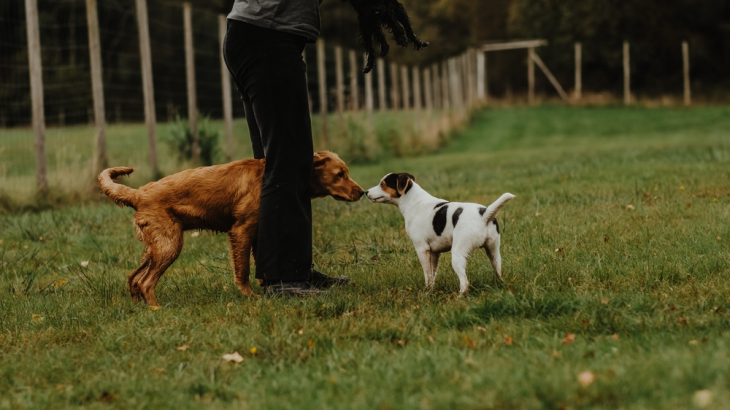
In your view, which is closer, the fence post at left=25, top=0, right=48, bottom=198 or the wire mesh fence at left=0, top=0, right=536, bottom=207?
the fence post at left=25, top=0, right=48, bottom=198

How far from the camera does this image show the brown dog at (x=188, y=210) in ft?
13.3

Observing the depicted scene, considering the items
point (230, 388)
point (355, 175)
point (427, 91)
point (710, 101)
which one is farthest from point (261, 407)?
point (710, 101)

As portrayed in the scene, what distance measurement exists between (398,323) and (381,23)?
1.97 meters

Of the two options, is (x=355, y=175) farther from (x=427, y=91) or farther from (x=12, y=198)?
(x=427, y=91)

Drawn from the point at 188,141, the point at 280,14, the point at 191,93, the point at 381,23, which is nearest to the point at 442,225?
the point at 381,23

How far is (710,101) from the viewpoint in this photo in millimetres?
34156

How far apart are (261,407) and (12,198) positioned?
7.32m

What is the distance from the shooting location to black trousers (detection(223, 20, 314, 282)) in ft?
13.2

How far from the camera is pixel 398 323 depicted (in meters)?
3.46

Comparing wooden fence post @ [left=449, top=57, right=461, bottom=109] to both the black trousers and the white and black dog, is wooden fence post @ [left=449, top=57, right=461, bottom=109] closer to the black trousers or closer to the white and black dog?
the white and black dog

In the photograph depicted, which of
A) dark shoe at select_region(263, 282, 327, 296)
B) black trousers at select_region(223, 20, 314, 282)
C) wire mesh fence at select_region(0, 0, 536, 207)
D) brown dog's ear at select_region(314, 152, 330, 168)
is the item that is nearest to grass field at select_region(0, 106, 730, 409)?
dark shoe at select_region(263, 282, 327, 296)

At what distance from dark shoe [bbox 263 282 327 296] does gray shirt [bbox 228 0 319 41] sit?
1.39 m

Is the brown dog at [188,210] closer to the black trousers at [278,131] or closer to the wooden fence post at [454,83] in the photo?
the black trousers at [278,131]

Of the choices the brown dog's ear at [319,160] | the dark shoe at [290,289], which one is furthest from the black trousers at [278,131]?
the brown dog's ear at [319,160]
